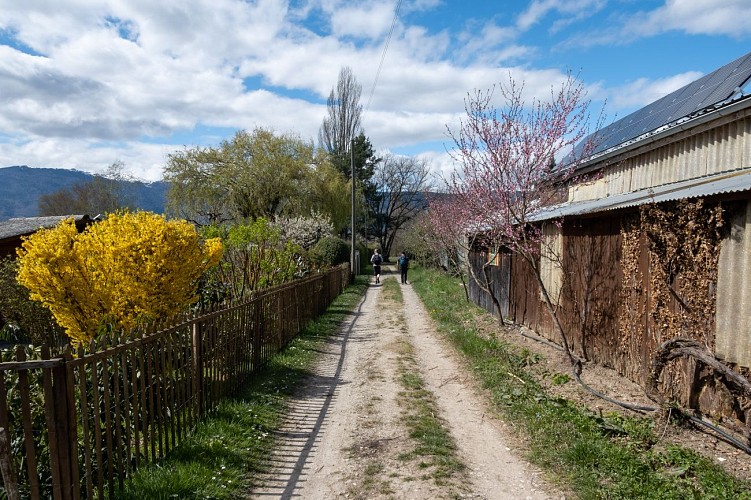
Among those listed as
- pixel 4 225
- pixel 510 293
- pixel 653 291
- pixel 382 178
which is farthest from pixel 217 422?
pixel 382 178

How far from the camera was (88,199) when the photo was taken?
55031mm

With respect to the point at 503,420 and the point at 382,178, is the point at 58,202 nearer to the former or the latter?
the point at 382,178

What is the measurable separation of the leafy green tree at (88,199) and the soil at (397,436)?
51699 mm

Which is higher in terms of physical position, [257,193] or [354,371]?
[257,193]

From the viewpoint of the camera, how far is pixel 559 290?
29.6 ft

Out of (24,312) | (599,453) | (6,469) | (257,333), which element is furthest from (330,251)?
(6,469)

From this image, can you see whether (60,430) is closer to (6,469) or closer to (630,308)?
(6,469)

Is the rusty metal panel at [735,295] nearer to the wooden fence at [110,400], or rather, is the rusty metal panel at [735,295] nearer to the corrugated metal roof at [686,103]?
the corrugated metal roof at [686,103]

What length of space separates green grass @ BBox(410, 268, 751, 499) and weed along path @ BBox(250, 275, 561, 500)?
10.4 inches

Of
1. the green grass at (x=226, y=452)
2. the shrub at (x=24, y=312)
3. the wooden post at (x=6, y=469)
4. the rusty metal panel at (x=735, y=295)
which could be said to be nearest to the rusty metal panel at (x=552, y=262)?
the rusty metal panel at (x=735, y=295)

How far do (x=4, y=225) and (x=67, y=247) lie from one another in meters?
13.9

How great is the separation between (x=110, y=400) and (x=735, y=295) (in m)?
5.66

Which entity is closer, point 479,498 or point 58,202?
point 479,498

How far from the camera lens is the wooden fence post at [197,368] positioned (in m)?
5.29
